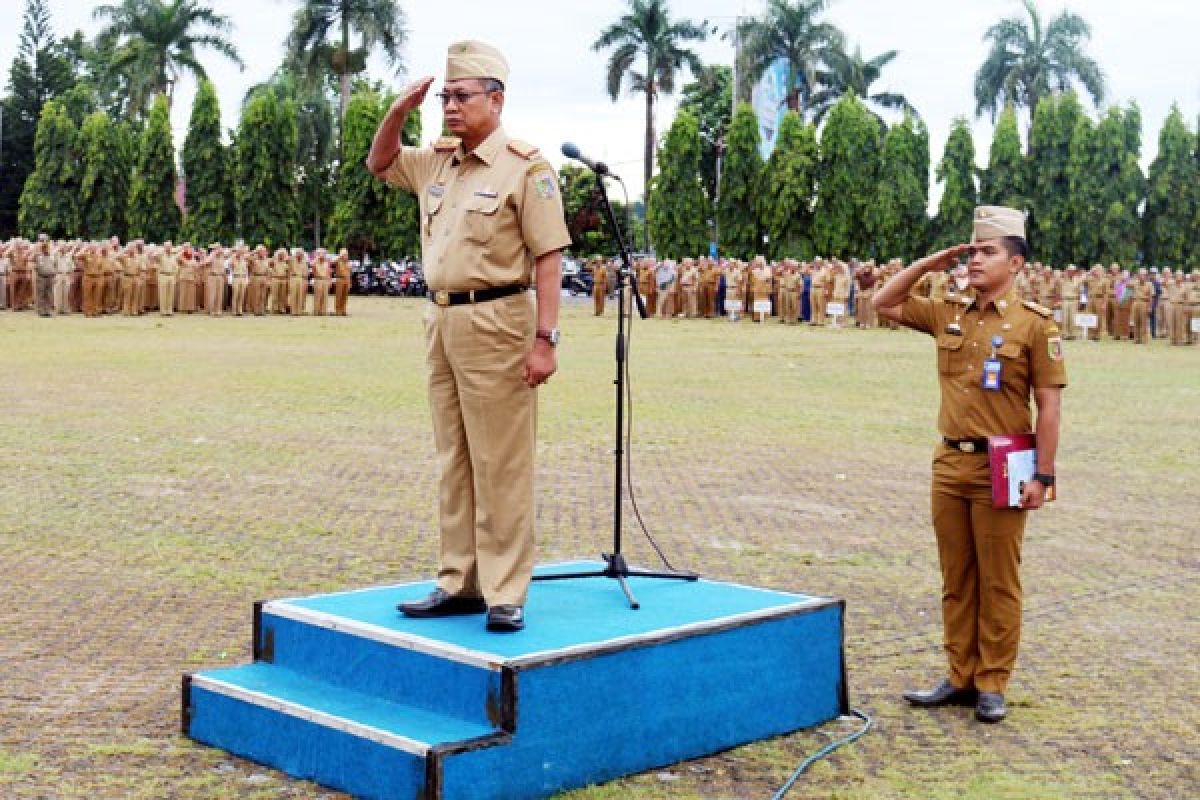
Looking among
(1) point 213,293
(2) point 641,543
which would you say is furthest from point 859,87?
(2) point 641,543

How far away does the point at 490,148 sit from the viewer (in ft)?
18.3

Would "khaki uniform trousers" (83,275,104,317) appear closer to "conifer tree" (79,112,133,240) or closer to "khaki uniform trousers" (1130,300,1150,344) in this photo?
"conifer tree" (79,112,133,240)

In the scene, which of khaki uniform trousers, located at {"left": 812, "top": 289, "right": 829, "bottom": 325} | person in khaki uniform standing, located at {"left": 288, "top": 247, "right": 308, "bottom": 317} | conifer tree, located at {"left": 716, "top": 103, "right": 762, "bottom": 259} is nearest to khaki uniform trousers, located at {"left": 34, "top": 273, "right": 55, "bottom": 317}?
person in khaki uniform standing, located at {"left": 288, "top": 247, "right": 308, "bottom": 317}

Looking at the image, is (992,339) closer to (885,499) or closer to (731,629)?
(731,629)

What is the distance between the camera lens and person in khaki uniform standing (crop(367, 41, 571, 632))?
549 cm

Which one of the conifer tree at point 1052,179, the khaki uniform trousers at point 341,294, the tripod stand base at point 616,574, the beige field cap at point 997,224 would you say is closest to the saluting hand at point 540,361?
the tripod stand base at point 616,574

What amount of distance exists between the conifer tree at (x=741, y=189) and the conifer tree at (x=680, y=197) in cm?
87

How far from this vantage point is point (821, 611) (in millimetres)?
5992

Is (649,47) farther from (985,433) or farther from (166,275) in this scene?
(985,433)

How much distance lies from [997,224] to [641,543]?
4.27 m

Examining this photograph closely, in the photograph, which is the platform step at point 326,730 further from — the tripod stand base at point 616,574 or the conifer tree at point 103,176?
the conifer tree at point 103,176

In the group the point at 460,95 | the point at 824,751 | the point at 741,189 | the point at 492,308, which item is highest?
the point at 741,189

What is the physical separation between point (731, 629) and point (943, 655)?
1.93 m

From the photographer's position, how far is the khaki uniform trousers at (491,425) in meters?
5.52
